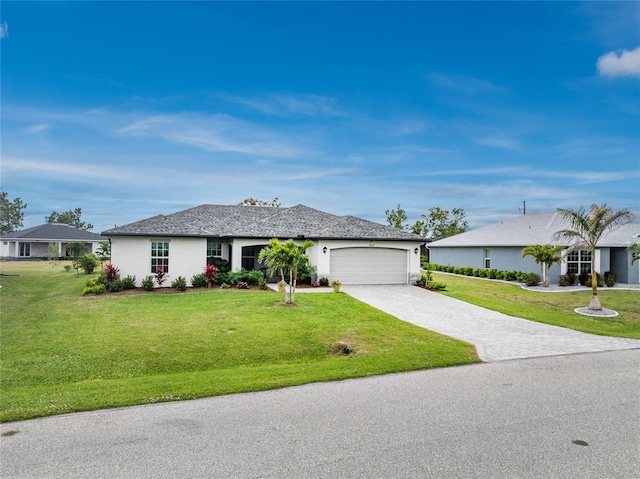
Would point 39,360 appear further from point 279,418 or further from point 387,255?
point 387,255

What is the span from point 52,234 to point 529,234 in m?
51.4

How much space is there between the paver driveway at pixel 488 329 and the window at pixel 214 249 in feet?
27.6

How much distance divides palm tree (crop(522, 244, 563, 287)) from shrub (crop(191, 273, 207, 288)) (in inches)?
756

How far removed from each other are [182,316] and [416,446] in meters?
10.4

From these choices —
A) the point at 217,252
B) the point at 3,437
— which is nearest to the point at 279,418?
the point at 3,437

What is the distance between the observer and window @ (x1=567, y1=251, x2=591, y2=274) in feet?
83.4

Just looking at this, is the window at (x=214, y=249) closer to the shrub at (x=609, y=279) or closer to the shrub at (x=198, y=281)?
the shrub at (x=198, y=281)

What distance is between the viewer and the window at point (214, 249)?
2241 centimetres

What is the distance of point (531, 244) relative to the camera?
26.1 meters

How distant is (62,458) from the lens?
4270 mm

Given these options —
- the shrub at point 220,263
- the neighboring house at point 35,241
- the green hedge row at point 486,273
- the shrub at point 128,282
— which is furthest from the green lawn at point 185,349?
the neighboring house at point 35,241

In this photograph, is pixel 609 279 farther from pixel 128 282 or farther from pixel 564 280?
pixel 128 282

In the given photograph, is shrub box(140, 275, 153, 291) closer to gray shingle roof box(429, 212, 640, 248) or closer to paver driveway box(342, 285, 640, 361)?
paver driveway box(342, 285, 640, 361)

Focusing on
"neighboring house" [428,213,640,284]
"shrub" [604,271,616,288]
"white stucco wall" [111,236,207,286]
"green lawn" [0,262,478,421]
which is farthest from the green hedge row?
"white stucco wall" [111,236,207,286]
